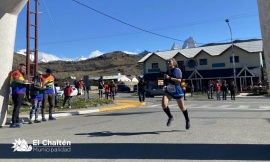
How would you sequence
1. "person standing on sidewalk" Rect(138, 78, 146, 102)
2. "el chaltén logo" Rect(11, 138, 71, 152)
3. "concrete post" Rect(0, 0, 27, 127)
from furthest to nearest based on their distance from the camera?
"person standing on sidewalk" Rect(138, 78, 146, 102) < "concrete post" Rect(0, 0, 27, 127) < "el chaltén logo" Rect(11, 138, 71, 152)

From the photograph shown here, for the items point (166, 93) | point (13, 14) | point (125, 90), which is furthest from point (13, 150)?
point (125, 90)

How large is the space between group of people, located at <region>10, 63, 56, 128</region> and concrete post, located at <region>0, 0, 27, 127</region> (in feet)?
0.80

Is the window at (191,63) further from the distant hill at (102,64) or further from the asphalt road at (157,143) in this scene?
the distant hill at (102,64)

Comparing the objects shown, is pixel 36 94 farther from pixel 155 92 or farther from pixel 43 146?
pixel 155 92

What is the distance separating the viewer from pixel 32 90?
9.81 meters

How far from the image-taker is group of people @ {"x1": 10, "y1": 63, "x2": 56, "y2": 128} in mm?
9046

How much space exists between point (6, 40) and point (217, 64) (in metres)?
42.7

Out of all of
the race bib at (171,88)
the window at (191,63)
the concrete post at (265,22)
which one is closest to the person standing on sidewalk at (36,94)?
the race bib at (171,88)

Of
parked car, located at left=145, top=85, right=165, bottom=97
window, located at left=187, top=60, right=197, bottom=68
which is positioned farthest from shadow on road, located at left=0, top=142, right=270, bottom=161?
window, located at left=187, top=60, right=197, bottom=68

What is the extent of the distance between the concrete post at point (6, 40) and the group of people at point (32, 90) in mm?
243

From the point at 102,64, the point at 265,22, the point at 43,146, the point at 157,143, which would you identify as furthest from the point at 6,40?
the point at 102,64

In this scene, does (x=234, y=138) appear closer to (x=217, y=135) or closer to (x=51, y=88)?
(x=217, y=135)

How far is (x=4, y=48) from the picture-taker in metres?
8.96

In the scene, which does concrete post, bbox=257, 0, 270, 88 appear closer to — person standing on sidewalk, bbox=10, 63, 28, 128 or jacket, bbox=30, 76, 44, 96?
person standing on sidewalk, bbox=10, 63, 28, 128
